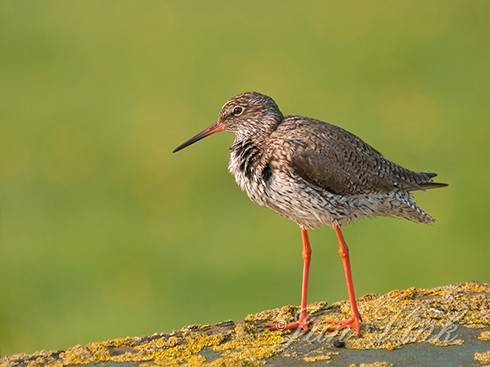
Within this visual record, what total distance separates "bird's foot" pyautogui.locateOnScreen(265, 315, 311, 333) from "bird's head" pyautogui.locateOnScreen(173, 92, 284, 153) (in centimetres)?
157

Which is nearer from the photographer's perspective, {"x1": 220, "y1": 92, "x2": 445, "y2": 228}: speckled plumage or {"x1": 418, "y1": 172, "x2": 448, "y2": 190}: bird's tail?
{"x1": 220, "y1": 92, "x2": 445, "y2": 228}: speckled plumage

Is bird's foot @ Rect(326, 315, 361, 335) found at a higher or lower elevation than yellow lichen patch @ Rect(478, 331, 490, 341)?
higher

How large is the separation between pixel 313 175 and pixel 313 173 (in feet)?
0.04

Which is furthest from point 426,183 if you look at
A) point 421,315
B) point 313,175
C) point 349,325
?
point 349,325

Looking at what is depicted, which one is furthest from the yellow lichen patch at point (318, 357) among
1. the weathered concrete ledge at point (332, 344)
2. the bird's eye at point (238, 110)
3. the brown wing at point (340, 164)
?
the bird's eye at point (238, 110)

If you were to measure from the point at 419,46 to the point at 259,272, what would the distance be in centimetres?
781

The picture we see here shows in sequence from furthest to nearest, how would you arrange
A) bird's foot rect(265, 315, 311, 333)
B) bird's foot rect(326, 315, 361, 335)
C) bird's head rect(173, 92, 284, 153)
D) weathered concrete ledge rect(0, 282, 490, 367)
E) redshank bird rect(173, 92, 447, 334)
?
bird's head rect(173, 92, 284, 153) < redshank bird rect(173, 92, 447, 334) < bird's foot rect(265, 315, 311, 333) < bird's foot rect(326, 315, 361, 335) < weathered concrete ledge rect(0, 282, 490, 367)

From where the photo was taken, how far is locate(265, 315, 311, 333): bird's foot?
8.35 m

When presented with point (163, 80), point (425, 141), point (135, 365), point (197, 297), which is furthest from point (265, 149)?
point (163, 80)

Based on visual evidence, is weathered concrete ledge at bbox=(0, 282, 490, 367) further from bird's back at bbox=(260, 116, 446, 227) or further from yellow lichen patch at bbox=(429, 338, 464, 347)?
bird's back at bbox=(260, 116, 446, 227)

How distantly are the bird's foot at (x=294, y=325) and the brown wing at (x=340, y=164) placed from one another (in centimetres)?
101

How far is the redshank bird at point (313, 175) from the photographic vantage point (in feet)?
29.6

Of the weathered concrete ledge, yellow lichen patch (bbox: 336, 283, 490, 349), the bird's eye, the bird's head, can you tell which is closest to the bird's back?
the bird's head

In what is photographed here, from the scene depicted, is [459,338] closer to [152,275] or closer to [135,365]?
[135,365]
